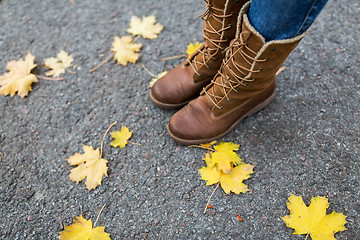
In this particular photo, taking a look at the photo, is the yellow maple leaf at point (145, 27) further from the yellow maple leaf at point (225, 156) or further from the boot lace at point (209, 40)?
the yellow maple leaf at point (225, 156)

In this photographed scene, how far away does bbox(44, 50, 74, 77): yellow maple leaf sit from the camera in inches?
75.4

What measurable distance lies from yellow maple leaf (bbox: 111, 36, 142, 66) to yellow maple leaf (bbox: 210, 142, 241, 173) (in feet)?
2.89

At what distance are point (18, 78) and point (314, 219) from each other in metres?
1.93

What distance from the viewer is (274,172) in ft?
4.77

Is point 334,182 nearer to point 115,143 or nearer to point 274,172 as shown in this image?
point 274,172

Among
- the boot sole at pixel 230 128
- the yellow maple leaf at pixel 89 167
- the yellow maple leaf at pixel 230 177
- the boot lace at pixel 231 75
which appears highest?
the boot lace at pixel 231 75

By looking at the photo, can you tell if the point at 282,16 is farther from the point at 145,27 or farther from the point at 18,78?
the point at 18,78

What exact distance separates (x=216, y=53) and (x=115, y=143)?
2.44 feet

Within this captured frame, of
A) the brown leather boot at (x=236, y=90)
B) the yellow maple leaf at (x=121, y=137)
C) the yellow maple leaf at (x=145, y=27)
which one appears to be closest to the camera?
the brown leather boot at (x=236, y=90)

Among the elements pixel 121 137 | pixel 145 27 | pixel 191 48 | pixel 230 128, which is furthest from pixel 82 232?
pixel 145 27

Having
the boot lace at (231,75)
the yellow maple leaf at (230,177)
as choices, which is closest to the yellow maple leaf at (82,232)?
the yellow maple leaf at (230,177)

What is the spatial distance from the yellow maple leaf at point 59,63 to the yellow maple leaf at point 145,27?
48 centimetres

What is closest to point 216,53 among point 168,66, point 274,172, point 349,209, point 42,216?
point 168,66

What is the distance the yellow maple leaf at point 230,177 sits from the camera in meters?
1.40
